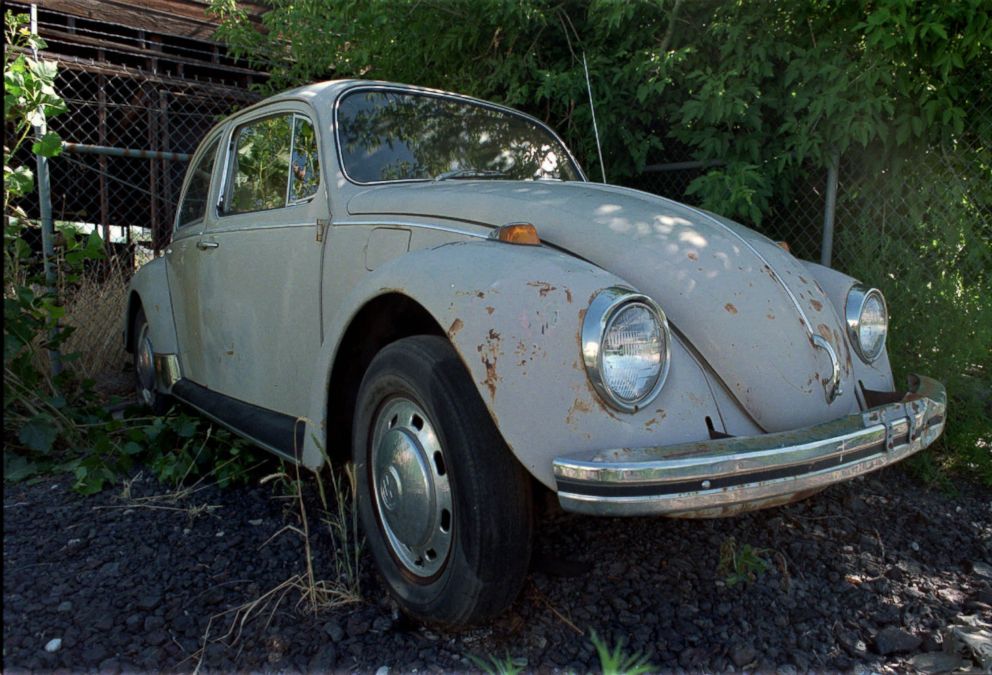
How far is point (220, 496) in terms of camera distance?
3213 mm

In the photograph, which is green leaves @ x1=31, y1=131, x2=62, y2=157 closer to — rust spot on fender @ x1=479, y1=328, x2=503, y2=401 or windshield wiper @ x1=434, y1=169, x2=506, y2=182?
windshield wiper @ x1=434, y1=169, x2=506, y2=182

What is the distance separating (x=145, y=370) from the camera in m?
4.58

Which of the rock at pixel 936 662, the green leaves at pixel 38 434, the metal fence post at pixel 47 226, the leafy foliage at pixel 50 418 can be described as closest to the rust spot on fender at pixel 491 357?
the rock at pixel 936 662

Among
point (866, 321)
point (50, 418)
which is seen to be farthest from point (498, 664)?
point (50, 418)

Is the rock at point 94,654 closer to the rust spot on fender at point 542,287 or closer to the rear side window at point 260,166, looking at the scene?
the rust spot on fender at point 542,287

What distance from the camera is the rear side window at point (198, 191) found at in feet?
13.2

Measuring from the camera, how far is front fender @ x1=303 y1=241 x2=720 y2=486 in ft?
5.90

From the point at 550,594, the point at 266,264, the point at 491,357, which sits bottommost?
the point at 550,594

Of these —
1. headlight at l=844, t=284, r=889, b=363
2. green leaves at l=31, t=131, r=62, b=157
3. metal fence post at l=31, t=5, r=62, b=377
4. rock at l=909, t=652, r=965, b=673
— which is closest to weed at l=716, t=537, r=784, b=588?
rock at l=909, t=652, r=965, b=673

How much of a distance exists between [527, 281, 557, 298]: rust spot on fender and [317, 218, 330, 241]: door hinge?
123 cm

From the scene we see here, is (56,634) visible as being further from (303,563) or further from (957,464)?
(957,464)

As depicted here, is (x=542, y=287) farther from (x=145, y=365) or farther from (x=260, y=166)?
(x=145, y=365)

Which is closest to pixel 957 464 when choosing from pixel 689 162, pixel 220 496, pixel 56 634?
pixel 689 162

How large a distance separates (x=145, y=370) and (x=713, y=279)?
12.1ft
